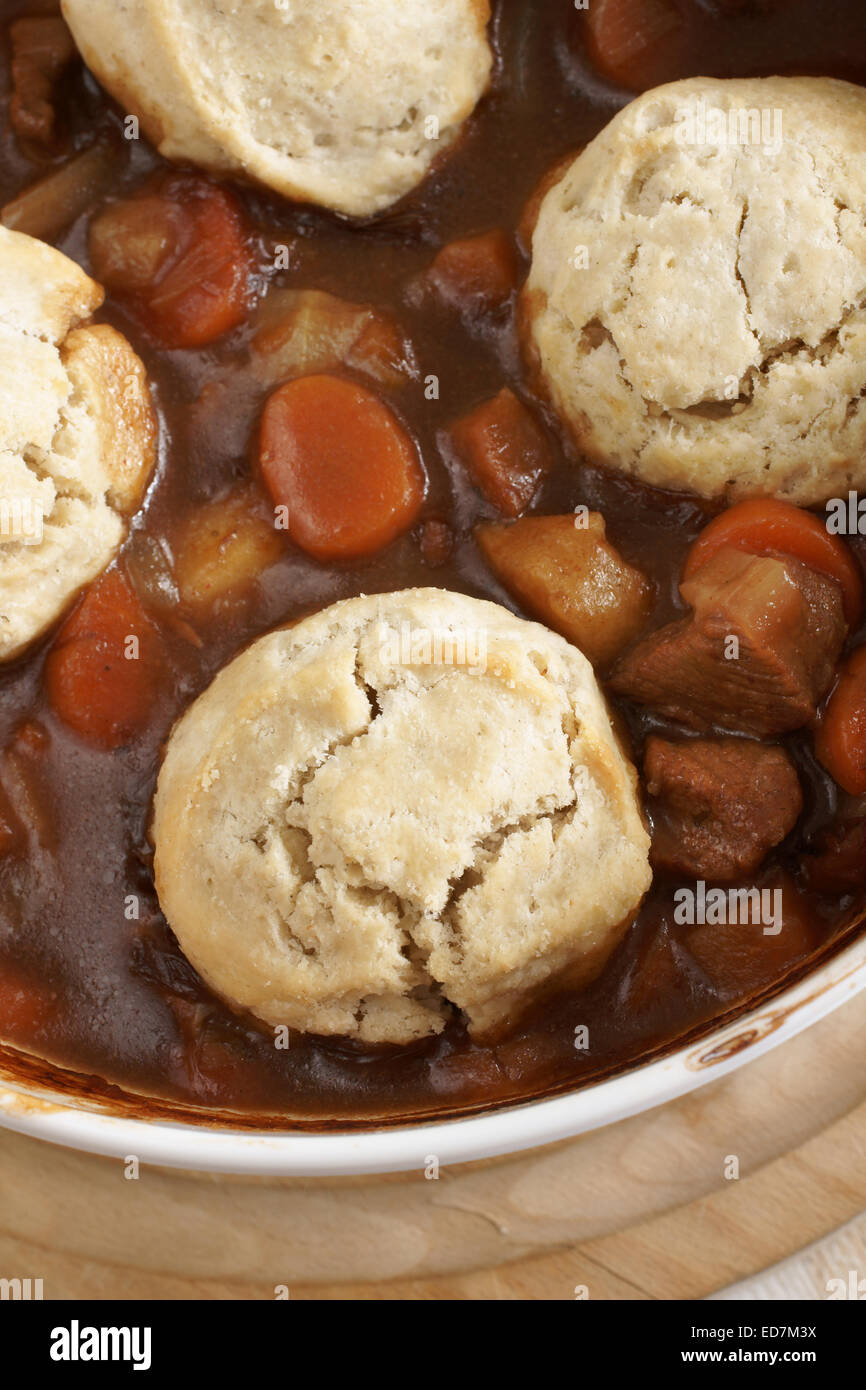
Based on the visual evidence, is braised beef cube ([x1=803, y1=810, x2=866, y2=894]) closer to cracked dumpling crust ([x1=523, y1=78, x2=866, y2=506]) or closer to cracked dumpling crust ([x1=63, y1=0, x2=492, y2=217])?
cracked dumpling crust ([x1=523, y1=78, x2=866, y2=506])

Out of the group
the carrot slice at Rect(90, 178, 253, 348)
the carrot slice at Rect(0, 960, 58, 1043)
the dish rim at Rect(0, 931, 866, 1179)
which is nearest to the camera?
the dish rim at Rect(0, 931, 866, 1179)

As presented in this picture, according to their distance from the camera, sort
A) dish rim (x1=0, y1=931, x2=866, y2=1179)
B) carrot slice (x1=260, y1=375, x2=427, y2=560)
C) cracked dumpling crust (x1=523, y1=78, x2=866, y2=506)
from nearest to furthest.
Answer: dish rim (x1=0, y1=931, x2=866, y2=1179)
cracked dumpling crust (x1=523, y1=78, x2=866, y2=506)
carrot slice (x1=260, y1=375, x2=427, y2=560)

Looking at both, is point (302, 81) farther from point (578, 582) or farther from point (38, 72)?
point (578, 582)

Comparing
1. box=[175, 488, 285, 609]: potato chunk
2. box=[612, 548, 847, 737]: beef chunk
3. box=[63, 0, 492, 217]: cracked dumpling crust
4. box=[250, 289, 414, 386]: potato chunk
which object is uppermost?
box=[63, 0, 492, 217]: cracked dumpling crust

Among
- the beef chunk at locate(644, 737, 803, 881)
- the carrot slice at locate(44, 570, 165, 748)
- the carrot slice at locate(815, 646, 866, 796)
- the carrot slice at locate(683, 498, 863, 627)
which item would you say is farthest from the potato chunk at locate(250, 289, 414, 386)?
the carrot slice at locate(815, 646, 866, 796)

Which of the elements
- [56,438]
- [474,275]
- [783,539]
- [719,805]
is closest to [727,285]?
[783,539]

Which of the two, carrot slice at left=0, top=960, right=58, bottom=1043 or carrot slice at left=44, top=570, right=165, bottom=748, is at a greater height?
carrot slice at left=44, top=570, right=165, bottom=748

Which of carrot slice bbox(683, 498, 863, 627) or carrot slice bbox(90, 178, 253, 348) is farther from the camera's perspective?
carrot slice bbox(90, 178, 253, 348)

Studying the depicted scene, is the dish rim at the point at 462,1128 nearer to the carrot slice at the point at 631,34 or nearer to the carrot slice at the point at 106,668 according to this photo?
the carrot slice at the point at 106,668
